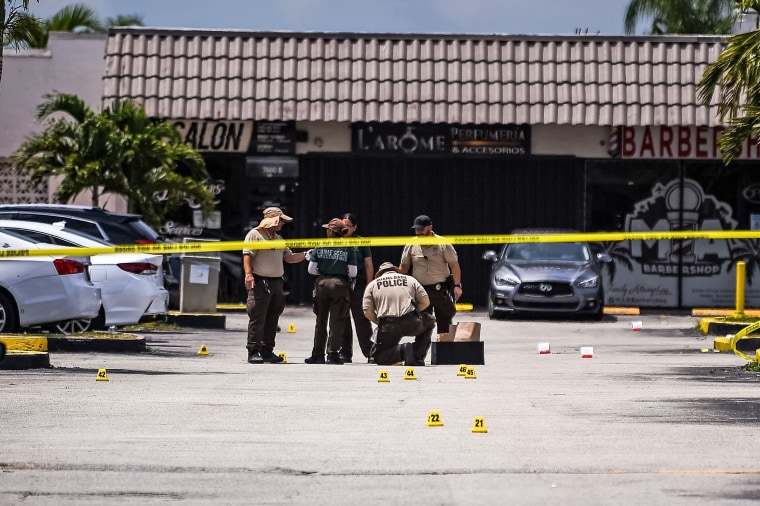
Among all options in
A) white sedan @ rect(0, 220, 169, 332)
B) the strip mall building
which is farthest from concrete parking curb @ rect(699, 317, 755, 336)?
white sedan @ rect(0, 220, 169, 332)

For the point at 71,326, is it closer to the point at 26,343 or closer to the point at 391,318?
the point at 26,343

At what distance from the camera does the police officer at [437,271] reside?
1864 cm

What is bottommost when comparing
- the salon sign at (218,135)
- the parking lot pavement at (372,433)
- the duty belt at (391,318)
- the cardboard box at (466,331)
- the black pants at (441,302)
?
the parking lot pavement at (372,433)

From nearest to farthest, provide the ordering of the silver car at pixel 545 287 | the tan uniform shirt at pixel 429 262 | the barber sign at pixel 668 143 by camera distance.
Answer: the tan uniform shirt at pixel 429 262
the silver car at pixel 545 287
the barber sign at pixel 668 143

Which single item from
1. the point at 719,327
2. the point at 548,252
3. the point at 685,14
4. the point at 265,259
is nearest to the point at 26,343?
the point at 265,259

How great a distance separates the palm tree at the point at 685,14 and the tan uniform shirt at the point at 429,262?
32.8 meters

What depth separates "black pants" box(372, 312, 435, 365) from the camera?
17.2 meters

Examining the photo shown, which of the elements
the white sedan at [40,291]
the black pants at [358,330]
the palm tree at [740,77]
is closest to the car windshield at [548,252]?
the palm tree at [740,77]

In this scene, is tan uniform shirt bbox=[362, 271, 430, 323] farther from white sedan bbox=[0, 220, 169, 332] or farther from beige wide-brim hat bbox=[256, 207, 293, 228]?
white sedan bbox=[0, 220, 169, 332]

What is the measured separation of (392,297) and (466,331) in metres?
1.06

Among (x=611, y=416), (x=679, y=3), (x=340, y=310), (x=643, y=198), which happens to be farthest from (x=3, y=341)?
(x=679, y=3)

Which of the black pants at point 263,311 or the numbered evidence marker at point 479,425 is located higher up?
the black pants at point 263,311

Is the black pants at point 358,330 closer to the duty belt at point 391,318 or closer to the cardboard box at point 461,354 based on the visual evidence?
the duty belt at point 391,318

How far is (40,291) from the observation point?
683 inches
